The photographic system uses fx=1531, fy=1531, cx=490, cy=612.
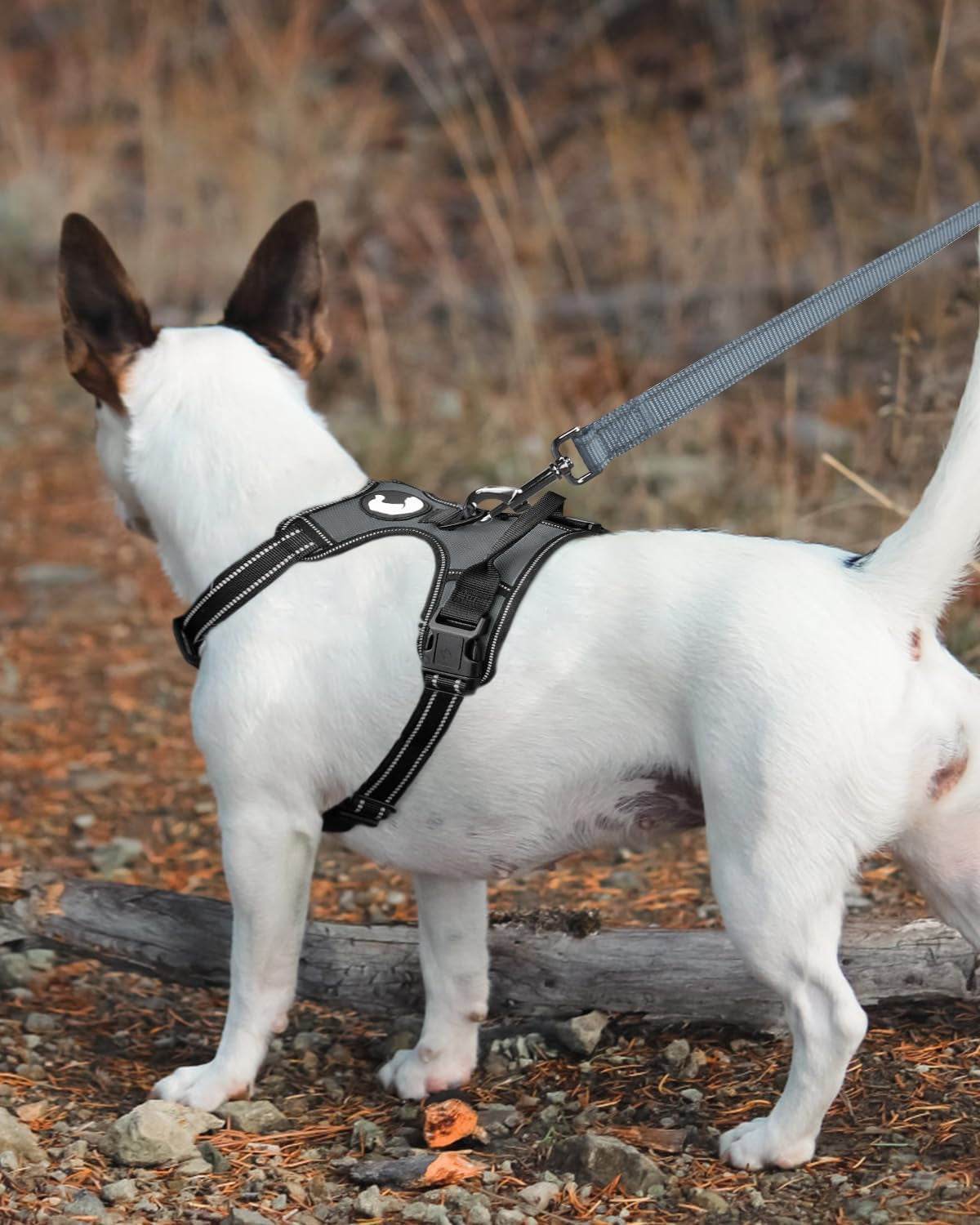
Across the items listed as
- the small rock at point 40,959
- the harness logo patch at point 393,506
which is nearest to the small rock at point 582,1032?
the harness logo patch at point 393,506

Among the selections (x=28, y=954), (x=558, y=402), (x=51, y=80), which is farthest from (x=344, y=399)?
(x=51, y=80)

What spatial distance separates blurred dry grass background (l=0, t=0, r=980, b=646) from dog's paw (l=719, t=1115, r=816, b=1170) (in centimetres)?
190

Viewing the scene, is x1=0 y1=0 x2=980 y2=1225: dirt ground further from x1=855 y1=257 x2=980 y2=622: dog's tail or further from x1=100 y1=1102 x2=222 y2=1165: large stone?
x1=855 y1=257 x2=980 y2=622: dog's tail

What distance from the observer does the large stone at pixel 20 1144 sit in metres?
2.46

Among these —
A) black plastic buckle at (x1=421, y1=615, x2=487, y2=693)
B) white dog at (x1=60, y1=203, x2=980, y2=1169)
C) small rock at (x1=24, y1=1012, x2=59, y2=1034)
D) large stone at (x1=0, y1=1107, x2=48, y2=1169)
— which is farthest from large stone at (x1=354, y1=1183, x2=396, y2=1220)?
small rock at (x1=24, y1=1012, x2=59, y2=1034)

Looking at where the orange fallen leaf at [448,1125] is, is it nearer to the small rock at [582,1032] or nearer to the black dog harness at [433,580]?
the small rock at [582,1032]

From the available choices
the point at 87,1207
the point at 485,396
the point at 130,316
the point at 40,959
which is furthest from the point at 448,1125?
the point at 485,396

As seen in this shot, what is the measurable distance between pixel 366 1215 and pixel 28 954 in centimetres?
123

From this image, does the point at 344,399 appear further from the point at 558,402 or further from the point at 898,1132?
the point at 898,1132

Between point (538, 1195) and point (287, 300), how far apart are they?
1.66m

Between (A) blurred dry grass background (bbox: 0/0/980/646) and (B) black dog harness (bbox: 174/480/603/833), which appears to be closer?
(B) black dog harness (bbox: 174/480/603/833)

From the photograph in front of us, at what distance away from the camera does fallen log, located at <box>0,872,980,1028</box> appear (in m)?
2.77

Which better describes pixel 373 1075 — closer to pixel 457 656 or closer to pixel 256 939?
pixel 256 939

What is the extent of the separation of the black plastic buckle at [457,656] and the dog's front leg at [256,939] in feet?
1.27
